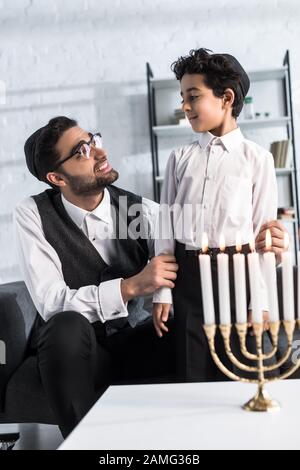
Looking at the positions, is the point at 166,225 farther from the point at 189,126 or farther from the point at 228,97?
the point at 189,126

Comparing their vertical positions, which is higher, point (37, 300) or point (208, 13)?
point (208, 13)

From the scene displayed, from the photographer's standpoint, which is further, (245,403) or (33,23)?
(33,23)

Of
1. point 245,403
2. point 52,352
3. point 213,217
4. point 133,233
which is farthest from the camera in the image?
point 133,233

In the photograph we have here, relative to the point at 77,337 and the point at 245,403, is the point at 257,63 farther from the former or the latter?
the point at 245,403

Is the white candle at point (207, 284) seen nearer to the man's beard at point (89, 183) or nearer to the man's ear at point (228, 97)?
the man's ear at point (228, 97)

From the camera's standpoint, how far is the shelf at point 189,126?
3.86 meters

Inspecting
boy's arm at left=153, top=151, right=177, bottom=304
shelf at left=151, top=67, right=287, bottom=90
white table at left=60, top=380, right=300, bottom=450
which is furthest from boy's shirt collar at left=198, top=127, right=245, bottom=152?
shelf at left=151, top=67, right=287, bottom=90

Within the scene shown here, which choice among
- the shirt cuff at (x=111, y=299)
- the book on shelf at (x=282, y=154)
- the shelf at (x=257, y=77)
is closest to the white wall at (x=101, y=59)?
the shelf at (x=257, y=77)

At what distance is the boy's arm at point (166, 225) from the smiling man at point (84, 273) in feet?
0.11

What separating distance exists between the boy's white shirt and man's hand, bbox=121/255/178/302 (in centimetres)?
3

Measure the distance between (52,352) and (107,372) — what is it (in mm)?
270

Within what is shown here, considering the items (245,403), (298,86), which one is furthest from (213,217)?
(298,86)

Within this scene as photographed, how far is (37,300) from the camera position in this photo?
178 cm

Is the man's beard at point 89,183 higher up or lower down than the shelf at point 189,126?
lower down
